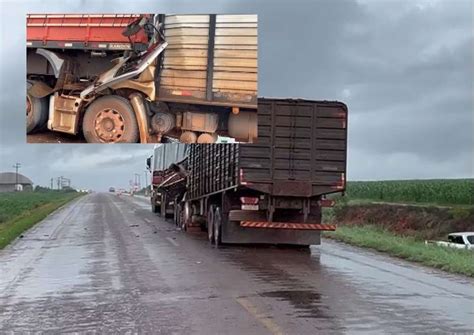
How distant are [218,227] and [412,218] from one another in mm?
26126

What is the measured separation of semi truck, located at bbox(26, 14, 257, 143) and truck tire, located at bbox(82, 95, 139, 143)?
0.06 feet

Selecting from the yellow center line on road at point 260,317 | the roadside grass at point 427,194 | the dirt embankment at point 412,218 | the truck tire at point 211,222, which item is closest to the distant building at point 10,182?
the roadside grass at point 427,194

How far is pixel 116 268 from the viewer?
1538 centimetres

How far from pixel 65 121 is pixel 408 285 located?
670cm

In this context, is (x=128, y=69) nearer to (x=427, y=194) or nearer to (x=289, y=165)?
(x=289, y=165)

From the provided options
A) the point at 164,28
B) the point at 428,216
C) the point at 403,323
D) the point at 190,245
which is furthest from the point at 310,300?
the point at 428,216

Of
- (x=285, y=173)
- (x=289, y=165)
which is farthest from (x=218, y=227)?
(x=289, y=165)

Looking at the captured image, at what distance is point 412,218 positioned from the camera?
4397 cm

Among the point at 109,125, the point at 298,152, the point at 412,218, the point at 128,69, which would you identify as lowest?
the point at 412,218

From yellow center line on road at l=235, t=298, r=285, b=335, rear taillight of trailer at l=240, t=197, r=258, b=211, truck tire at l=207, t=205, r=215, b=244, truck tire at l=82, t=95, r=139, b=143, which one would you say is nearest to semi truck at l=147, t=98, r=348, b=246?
rear taillight of trailer at l=240, t=197, r=258, b=211

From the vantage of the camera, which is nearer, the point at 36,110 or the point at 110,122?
the point at 36,110

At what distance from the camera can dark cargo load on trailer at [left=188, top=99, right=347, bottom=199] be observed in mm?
17953

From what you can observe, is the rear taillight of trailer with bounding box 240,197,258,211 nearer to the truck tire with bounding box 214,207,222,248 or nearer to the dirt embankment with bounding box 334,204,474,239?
the truck tire with bounding box 214,207,222,248

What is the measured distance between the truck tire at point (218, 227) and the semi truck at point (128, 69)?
20.7ft
